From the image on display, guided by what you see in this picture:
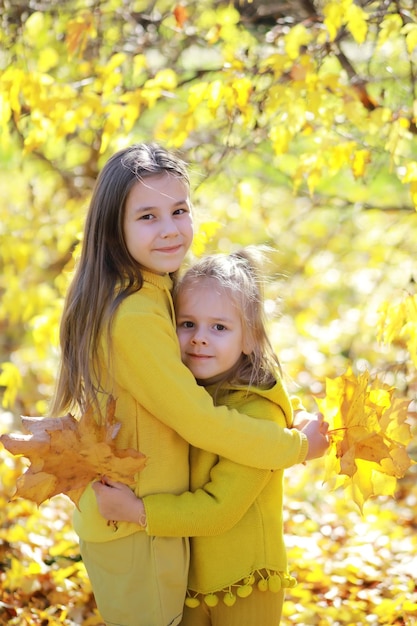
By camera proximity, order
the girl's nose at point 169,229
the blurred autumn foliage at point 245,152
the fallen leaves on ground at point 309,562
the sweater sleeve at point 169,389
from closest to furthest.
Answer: the sweater sleeve at point 169,389
the girl's nose at point 169,229
the blurred autumn foliage at point 245,152
the fallen leaves on ground at point 309,562

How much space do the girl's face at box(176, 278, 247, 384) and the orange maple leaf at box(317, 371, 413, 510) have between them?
1.07 feet

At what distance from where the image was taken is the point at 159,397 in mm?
2254

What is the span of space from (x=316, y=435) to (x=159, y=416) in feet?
1.72

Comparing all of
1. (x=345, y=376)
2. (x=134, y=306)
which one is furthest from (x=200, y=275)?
(x=345, y=376)

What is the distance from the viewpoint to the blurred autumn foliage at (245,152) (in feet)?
10.8

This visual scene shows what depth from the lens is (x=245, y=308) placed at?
2.53m

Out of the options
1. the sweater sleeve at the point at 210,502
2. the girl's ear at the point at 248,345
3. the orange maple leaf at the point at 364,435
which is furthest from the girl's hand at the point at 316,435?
the girl's ear at the point at 248,345

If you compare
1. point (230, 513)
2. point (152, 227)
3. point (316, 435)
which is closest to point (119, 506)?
point (230, 513)

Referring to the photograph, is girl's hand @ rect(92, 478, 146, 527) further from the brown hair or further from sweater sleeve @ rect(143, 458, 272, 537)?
the brown hair

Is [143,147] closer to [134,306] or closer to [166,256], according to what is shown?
[166,256]

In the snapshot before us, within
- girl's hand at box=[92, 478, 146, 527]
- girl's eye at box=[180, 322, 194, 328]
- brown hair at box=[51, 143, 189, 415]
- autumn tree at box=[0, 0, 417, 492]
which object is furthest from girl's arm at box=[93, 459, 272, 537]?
autumn tree at box=[0, 0, 417, 492]

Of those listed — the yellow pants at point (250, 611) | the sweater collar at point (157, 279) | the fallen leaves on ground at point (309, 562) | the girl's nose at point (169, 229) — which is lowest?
the fallen leaves on ground at point (309, 562)

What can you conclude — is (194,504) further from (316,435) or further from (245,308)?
(245,308)

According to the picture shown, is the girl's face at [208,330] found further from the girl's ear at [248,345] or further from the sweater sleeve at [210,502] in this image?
the sweater sleeve at [210,502]
